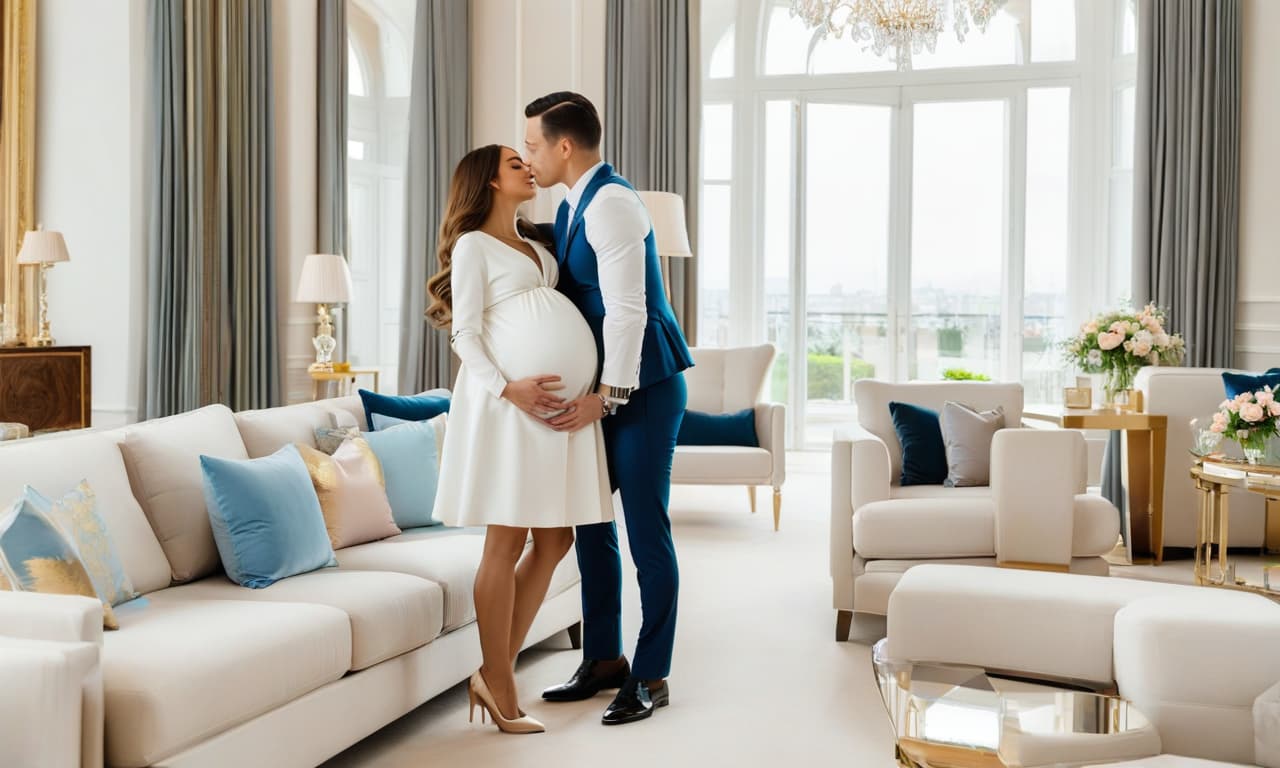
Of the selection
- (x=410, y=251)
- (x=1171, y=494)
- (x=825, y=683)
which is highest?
(x=410, y=251)

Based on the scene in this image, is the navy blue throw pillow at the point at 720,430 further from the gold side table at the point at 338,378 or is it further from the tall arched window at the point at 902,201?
the tall arched window at the point at 902,201

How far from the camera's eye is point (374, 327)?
7.59m

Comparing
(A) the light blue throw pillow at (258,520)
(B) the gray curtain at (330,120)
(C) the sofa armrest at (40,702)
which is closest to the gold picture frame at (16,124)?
(B) the gray curtain at (330,120)

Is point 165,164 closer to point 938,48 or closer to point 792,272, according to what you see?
point 792,272

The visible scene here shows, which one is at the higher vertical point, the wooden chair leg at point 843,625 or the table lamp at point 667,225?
the table lamp at point 667,225

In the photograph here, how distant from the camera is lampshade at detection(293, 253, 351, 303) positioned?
591 cm

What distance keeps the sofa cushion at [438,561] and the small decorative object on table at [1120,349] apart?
320 cm

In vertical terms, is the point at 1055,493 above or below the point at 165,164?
below

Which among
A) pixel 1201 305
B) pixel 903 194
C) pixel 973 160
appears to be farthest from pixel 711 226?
pixel 1201 305

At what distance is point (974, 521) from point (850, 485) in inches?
16.4

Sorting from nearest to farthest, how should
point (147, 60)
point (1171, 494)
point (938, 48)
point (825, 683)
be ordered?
point (825, 683) < point (1171, 494) < point (147, 60) < point (938, 48)

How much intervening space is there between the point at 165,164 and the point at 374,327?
2275 millimetres

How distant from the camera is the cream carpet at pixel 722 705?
8.70ft

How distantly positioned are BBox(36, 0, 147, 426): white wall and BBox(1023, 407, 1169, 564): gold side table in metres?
4.46
